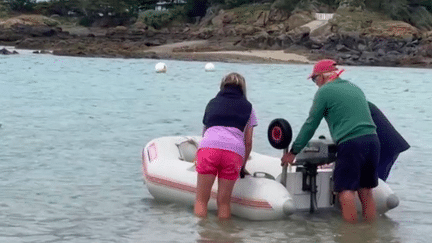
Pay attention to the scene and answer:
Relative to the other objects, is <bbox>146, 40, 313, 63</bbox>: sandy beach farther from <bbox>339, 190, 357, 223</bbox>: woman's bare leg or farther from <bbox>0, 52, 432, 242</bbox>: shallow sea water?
<bbox>339, 190, 357, 223</bbox>: woman's bare leg

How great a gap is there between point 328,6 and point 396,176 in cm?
6139

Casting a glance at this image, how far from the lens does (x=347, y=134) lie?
7.88 m

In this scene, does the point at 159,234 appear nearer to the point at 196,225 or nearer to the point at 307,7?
the point at 196,225

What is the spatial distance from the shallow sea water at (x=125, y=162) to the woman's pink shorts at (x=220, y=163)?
514 millimetres

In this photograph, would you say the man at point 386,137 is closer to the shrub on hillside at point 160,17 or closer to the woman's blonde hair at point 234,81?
the woman's blonde hair at point 234,81

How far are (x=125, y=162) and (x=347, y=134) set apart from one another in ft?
18.4

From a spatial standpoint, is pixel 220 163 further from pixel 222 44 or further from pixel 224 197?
pixel 222 44

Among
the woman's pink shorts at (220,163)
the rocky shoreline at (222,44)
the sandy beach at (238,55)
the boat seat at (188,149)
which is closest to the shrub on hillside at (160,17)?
the rocky shoreline at (222,44)

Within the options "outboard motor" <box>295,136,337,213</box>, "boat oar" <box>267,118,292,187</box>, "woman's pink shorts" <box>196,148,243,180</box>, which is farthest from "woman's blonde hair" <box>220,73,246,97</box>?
"outboard motor" <box>295,136,337,213</box>

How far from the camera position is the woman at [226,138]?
26.5 ft

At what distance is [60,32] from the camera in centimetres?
7181

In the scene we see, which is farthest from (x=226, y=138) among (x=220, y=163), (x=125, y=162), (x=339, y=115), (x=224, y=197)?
(x=125, y=162)

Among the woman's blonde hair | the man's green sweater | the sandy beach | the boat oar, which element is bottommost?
the sandy beach

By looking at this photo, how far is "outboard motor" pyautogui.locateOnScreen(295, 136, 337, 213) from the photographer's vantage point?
8008mm
